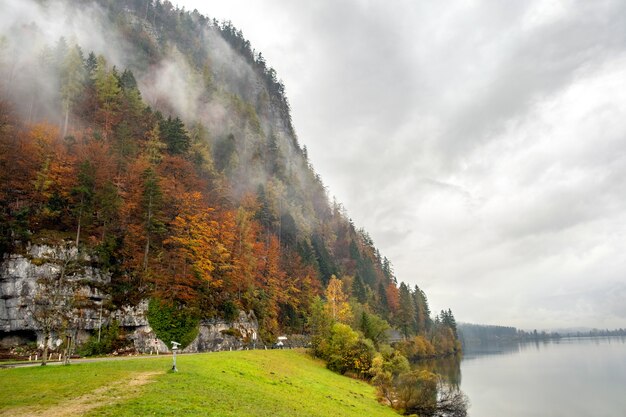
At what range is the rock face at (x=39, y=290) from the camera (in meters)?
42.4

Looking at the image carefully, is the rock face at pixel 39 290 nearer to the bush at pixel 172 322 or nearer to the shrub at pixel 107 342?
the bush at pixel 172 322

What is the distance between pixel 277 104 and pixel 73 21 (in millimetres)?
89847

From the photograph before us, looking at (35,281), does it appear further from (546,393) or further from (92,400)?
(546,393)

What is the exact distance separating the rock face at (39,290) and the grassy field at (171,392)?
15.3 meters

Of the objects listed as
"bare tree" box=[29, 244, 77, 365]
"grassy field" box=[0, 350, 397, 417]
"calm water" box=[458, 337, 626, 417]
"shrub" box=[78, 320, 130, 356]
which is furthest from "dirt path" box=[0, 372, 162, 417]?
"calm water" box=[458, 337, 626, 417]

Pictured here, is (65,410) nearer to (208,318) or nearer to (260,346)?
(208,318)

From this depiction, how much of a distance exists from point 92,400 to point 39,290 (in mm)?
31759

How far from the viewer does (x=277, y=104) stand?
184125 millimetres

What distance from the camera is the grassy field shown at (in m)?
18.7

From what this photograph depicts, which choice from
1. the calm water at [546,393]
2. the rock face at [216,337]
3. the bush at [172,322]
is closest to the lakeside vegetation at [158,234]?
the bush at [172,322]

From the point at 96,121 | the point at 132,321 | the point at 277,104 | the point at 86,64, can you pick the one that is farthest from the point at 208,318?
the point at 277,104

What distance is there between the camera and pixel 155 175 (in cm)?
6178

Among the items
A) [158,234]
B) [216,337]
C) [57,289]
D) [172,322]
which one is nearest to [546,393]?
[216,337]

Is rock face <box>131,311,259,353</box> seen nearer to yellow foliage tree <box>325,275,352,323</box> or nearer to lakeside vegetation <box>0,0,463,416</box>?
lakeside vegetation <box>0,0,463,416</box>
